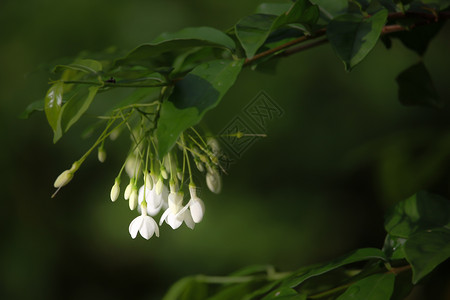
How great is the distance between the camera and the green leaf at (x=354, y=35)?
0.58 meters

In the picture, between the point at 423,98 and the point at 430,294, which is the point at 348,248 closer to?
the point at 430,294

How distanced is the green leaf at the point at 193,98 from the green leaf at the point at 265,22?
36mm

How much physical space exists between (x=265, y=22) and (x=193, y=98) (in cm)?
14

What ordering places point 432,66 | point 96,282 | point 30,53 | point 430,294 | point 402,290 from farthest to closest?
point 96,282 → point 30,53 → point 432,66 → point 430,294 → point 402,290

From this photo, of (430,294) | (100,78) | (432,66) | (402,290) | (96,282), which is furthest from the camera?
(96,282)

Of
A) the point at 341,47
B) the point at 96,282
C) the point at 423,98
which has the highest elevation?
the point at 341,47

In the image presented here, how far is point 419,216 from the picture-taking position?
0.69 meters

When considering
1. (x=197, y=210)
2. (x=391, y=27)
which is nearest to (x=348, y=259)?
(x=197, y=210)

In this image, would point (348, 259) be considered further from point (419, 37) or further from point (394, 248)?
point (419, 37)

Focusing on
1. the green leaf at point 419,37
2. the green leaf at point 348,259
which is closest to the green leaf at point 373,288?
the green leaf at point 348,259

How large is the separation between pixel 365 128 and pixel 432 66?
36cm

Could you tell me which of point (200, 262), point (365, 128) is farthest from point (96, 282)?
point (365, 128)

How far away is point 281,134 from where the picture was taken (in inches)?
83.2

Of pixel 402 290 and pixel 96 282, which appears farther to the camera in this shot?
pixel 96 282
